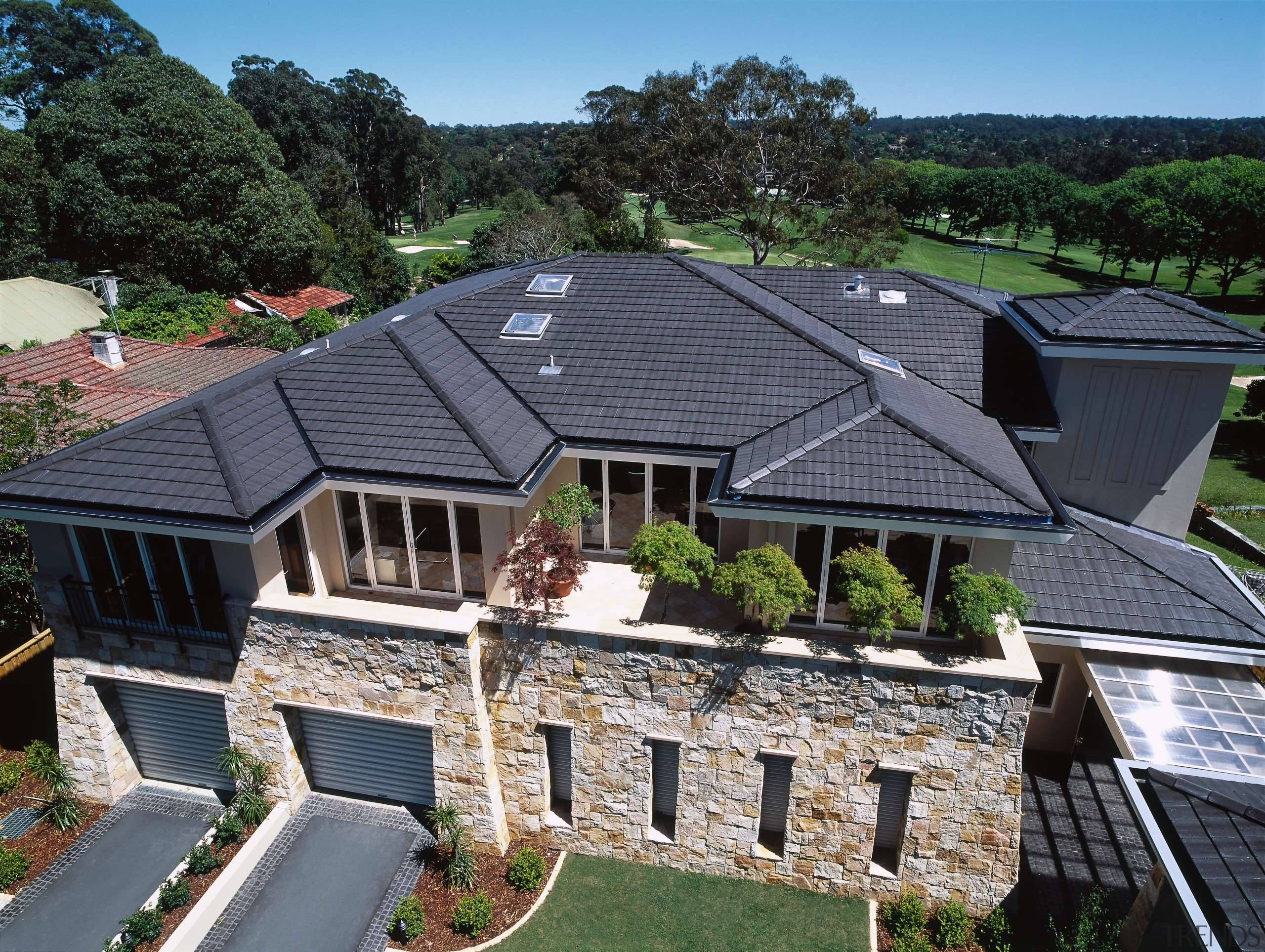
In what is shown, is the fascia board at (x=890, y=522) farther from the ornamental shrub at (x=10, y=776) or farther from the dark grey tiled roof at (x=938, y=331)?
the ornamental shrub at (x=10, y=776)

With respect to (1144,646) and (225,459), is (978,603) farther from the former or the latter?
(225,459)

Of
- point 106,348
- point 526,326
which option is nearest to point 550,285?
point 526,326

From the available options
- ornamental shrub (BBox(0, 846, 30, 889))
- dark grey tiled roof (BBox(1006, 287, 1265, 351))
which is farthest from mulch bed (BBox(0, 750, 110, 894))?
dark grey tiled roof (BBox(1006, 287, 1265, 351))

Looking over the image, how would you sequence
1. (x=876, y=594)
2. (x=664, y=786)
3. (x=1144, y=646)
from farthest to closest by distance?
(x=664, y=786) < (x=1144, y=646) < (x=876, y=594)

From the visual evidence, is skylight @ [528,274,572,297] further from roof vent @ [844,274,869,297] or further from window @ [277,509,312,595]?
window @ [277,509,312,595]

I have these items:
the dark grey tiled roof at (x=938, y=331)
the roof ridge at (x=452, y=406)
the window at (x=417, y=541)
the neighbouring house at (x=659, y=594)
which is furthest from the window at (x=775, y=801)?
the dark grey tiled roof at (x=938, y=331)
